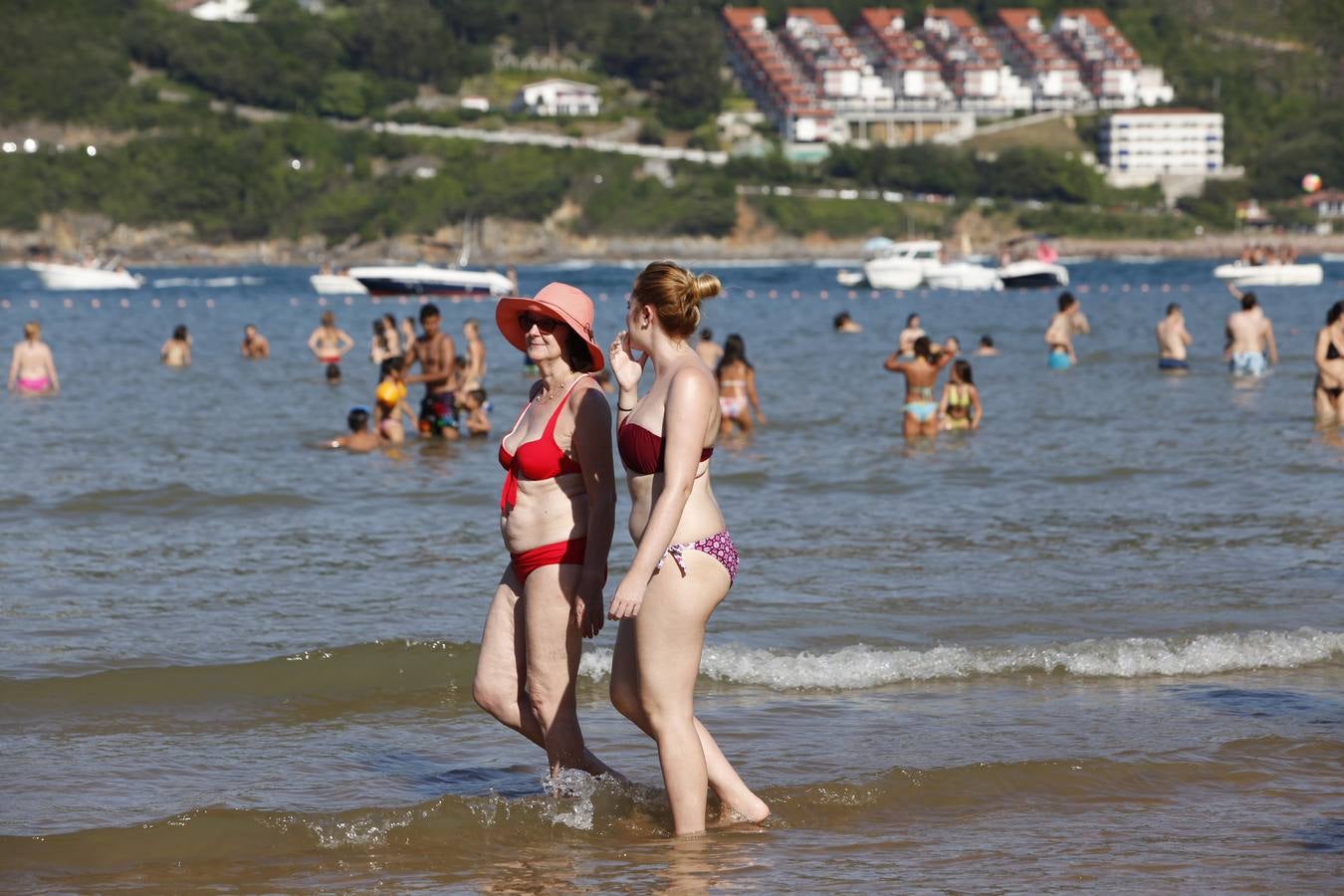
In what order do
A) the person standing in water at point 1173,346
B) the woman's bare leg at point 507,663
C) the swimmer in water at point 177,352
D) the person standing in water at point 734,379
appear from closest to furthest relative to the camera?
the woman's bare leg at point 507,663
the person standing in water at point 734,379
the person standing in water at point 1173,346
the swimmer in water at point 177,352

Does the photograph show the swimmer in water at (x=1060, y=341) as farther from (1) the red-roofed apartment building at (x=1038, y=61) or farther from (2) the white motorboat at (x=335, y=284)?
(1) the red-roofed apartment building at (x=1038, y=61)

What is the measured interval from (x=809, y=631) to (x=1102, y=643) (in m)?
1.37

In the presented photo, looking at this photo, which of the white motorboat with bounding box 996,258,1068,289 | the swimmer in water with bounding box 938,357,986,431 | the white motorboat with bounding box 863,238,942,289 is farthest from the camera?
the white motorboat with bounding box 863,238,942,289

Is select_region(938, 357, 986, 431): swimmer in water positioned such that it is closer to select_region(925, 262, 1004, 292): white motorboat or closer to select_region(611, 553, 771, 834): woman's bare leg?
select_region(611, 553, 771, 834): woman's bare leg

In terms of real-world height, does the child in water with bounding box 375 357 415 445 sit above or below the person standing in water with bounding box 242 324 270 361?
below

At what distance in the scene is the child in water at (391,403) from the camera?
1589cm

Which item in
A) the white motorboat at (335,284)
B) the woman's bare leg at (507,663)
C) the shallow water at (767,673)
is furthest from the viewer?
the white motorboat at (335,284)

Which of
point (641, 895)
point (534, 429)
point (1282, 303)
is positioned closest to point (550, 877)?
point (641, 895)

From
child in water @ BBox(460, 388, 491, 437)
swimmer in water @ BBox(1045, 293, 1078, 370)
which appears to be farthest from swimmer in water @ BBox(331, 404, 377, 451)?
swimmer in water @ BBox(1045, 293, 1078, 370)

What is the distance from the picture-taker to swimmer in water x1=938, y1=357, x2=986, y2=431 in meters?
16.6

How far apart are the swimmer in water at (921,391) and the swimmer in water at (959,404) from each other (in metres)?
0.18

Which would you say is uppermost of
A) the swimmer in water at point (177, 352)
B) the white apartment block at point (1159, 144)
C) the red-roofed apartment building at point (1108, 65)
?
the red-roofed apartment building at point (1108, 65)

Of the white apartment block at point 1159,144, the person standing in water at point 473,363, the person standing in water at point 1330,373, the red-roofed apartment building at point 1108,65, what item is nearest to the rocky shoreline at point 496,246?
the white apartment block at point 1159,144

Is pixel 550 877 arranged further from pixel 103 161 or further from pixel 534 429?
pixel 103 161
